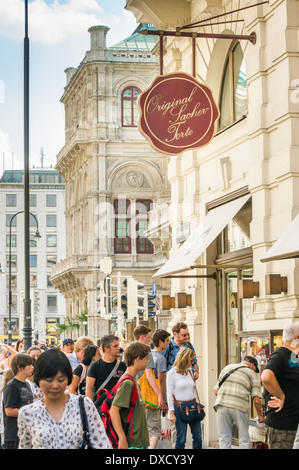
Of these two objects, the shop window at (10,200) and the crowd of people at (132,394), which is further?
the shop window at (10,200)

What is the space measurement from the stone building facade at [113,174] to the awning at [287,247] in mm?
50435

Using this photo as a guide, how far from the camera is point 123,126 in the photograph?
211ft

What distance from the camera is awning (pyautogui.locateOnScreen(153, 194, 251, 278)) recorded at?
47.4 ft

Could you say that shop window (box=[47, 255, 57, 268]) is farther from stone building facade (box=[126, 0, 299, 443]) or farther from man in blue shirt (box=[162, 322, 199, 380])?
man in blue shirt (box=[162, 322, 199, 380])

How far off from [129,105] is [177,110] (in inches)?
2037

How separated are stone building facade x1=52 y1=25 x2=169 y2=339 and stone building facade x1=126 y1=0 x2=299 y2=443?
45.0m

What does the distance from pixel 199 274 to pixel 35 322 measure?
14.3 m

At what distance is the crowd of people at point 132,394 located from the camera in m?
5.79

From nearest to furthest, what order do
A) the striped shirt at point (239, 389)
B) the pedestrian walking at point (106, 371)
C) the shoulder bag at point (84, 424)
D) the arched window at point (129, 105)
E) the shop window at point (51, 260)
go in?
1. the shoulder bag at point (84, 424)
2. the pedestrian walking at point (106, 371)
3. the striped shirt at point (239, 389)
4. the arched window at point (129, 105)
5. the shop window at point (51, 260)

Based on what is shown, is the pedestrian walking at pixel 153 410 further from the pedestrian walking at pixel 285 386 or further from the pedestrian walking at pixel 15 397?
the pedestrian walking at pixel 285 386

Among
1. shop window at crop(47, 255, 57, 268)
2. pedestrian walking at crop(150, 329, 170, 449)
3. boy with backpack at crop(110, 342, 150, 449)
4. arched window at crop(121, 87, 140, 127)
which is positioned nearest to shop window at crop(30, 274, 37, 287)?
shop window at crop(47, 255, 57, 268)

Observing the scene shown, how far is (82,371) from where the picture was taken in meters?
11.9

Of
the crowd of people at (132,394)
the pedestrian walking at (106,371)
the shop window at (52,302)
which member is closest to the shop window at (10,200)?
the shop window at (52,302)

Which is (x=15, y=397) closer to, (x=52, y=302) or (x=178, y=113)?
(x=178, y=113)
